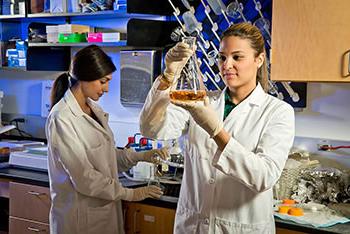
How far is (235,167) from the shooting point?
5.67 ft

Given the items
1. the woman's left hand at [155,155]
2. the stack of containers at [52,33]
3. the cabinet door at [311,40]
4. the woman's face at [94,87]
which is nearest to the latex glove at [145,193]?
the woman's left hand at [155,155]

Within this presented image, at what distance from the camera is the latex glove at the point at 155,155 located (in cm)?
276

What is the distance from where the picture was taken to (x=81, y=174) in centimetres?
254

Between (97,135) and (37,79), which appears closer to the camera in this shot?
(97,135)

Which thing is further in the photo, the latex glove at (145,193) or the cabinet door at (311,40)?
the latex glove at (145,193)

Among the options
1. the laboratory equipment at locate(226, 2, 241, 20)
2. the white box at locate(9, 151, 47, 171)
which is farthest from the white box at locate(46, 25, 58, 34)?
the laboratory equipment at locate(226, 2, 241, 20)

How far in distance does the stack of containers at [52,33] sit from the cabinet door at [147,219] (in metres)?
1.38

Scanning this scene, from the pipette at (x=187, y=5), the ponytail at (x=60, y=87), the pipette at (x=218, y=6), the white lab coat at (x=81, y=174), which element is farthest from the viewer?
the pipette at (x=187, y=5)

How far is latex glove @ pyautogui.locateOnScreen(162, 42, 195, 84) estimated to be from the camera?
1787mm

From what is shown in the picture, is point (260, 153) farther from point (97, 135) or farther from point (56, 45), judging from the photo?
point (56, 45)

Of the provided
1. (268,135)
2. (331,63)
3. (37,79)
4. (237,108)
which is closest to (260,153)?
(268,135)

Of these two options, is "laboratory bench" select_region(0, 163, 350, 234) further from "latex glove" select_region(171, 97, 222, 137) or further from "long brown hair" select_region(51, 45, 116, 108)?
"latex glove" select_region(171, 97, 222, 137)

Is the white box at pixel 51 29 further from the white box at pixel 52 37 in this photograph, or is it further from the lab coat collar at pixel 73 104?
the lab coat collar at pixel 73 104

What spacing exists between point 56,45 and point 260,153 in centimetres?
220
